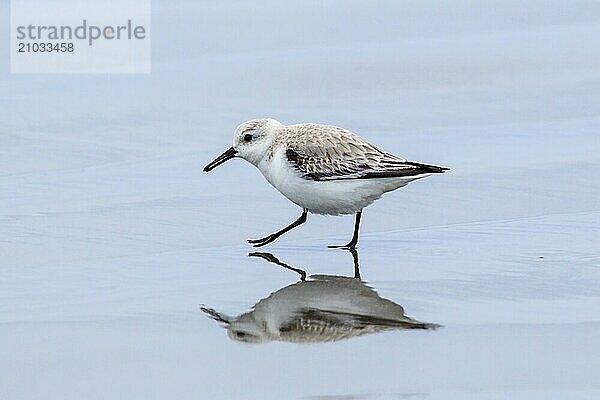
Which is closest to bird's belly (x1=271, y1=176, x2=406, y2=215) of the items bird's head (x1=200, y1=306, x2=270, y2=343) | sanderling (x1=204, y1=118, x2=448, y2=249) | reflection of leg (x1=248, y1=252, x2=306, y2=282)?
sanderling (x1=204, y1=118, x2=448, y2=249)

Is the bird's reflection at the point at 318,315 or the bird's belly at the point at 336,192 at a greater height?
the bird's belly at the point at 336,192

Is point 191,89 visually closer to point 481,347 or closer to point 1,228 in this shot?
point 1,228

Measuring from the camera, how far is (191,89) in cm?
1109

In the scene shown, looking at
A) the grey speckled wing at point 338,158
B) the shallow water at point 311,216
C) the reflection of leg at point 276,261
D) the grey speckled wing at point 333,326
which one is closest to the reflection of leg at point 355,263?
the shallow water at point 311,216

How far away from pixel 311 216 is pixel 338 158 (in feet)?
2.71

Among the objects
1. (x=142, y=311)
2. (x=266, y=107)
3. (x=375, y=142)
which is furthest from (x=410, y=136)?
(x=142, y=311)

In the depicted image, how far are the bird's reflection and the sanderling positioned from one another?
34.6 inches

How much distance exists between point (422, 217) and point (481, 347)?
8.44 feet

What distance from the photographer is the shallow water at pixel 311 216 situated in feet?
17.6

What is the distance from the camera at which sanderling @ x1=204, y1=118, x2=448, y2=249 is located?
24.6ft

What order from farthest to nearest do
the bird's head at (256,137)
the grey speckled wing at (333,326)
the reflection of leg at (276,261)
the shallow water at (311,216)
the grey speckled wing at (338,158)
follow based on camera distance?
the bird's head at (256,137)
the grey speckled wing at (338,158)
the reflection of leg at (276,261)
the grey speckled wing at (333,326)
the shallow water at (311,216)

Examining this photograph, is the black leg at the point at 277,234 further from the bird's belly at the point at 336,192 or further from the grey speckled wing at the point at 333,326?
the grey speckled wing at the point at 333,326

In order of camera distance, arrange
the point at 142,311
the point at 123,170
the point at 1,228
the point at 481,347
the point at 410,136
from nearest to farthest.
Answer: the point at 481,347 < the point at 142,311 < the point at 1,228 < the point at 123,170 < the point at 410,136


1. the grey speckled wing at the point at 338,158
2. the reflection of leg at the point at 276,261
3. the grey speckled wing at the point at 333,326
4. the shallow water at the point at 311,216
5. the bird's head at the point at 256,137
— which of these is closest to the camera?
the shallow water at the point at 311,216
